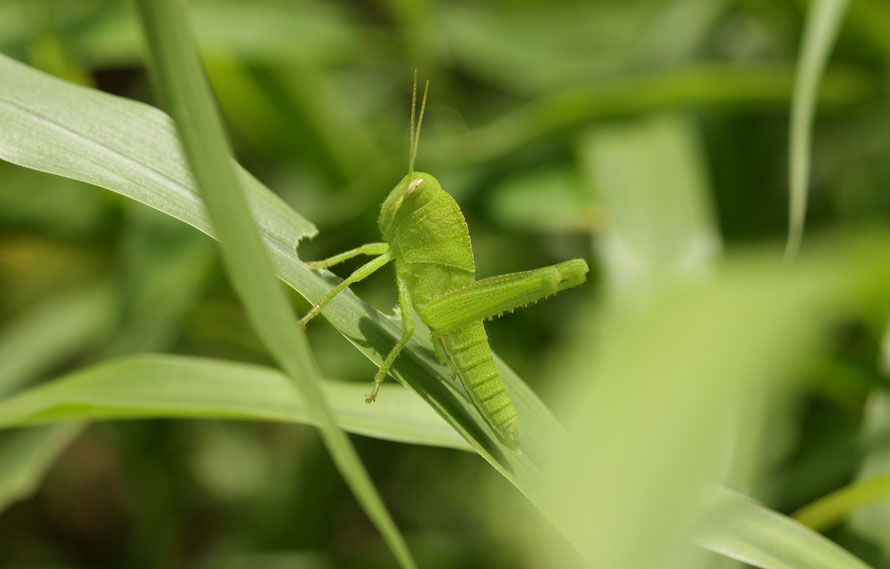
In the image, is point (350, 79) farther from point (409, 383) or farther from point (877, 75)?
point (409, 383)

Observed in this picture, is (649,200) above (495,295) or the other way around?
above

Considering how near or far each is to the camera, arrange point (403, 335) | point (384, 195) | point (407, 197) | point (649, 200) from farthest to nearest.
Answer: point (649, 200) < point (384, 195) < point (407, 197) < point (403, 335)

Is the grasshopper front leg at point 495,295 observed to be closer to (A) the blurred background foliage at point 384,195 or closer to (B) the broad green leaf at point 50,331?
(A) the blurred background foliage at point 384,195

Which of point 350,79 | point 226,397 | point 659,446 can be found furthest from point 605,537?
point 350,79

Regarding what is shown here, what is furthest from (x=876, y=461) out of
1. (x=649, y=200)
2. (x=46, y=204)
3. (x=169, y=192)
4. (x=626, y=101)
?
(x=46, y=204)

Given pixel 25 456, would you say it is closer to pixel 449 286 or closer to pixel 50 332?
pixel 50 332
